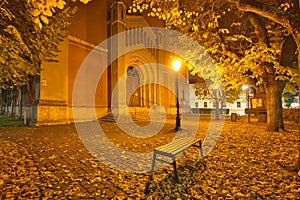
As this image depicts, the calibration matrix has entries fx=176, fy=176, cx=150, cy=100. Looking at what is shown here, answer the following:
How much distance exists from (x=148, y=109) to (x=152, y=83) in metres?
4.21

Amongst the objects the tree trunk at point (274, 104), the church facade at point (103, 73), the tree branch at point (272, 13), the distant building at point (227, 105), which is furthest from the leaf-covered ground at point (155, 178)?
the distant building at point (227, 105)

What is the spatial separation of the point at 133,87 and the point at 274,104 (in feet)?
55.6

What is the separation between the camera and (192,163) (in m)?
4.81

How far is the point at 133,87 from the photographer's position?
934 inches

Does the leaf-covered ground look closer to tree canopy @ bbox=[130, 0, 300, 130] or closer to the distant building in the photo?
tree canopy @ bbox=[130, 0, 300, 130]

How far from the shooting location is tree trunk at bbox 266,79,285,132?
371 inches

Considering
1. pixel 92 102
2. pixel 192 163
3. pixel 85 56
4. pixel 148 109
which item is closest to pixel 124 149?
pixel 192 163

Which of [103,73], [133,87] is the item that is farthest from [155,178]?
[133,87]

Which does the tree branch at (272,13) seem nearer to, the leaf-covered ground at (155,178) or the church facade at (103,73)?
the leaf-covered ground at (155,178)

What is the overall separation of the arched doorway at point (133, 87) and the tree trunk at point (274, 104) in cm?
1613

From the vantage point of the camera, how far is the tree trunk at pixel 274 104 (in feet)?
30.9

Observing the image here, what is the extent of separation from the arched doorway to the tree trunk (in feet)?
52.9

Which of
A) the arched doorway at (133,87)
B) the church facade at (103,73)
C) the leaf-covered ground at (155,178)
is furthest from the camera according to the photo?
the arched doorway at (133,87)

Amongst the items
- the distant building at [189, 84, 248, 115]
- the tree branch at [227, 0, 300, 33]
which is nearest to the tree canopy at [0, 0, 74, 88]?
the tree branch at [227, 0, 300, 33]
